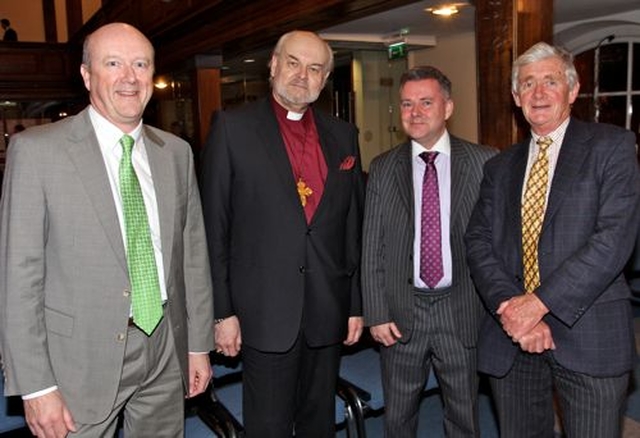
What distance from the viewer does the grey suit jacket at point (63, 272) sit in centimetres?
159

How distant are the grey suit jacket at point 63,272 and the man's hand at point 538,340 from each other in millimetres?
1237

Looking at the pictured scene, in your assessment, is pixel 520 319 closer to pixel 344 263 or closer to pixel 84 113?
pixel 344 263

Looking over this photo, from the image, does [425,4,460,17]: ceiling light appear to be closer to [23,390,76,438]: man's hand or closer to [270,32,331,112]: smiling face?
[270,32,331,112]: smiling face

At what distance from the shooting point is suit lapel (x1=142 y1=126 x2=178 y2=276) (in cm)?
185

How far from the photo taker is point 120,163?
1.76 m

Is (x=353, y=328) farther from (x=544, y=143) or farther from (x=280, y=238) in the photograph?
(x=544, y=143)

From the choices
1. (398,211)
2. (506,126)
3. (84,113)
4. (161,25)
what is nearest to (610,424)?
(398,211)

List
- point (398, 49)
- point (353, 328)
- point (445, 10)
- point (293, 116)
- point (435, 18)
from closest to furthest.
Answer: point (293, 116) → point (353, 328) → point (445, 10) → point (435, 18) → point (398, 49)

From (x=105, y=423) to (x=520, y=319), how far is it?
135 centimetres

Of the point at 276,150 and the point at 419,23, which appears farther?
the point at 419,23

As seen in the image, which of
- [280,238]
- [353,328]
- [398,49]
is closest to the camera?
[280,238]

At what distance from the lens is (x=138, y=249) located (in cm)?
177

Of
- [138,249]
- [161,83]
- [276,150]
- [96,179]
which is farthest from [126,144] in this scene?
[161,83]

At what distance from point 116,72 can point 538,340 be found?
5.21ft
